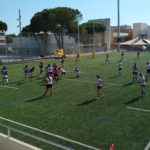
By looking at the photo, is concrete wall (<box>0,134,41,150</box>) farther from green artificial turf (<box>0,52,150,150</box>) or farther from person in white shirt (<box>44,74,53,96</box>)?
person in white shirt (<box>44,74,53,96</box>)

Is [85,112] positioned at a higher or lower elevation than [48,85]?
lower

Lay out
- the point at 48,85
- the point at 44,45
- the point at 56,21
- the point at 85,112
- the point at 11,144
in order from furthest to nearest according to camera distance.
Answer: the point at 44,45
the point at 56,21
the point at 48,85
the point at 85,112
the point at 11,144

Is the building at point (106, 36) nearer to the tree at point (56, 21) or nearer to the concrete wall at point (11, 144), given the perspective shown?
the tree at point (56, 21)

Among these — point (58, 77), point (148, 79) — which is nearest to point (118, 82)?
point (148, 79)

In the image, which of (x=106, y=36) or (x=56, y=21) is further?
(x=106, y=36)

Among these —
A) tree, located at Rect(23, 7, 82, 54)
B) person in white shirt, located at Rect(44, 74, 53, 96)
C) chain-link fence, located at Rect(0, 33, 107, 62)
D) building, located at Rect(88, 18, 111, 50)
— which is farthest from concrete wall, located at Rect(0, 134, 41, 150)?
building, located at Rect(88, 18, 111, 50)

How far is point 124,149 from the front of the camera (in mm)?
11781

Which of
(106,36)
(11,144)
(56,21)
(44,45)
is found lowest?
(11,144)

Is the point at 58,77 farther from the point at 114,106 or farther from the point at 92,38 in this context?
the point at 92,38

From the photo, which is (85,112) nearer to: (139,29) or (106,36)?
(106,36)

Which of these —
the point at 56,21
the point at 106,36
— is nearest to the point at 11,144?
the point at 56,21

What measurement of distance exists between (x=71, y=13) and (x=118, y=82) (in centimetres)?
4979

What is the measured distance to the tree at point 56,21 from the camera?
7412 cm

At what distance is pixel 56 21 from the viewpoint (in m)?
74.1
